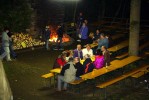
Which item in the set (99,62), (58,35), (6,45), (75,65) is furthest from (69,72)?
(58,35)

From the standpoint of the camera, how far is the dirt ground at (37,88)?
1482cm

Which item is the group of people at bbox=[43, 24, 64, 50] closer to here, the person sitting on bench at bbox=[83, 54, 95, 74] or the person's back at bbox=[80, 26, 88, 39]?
the person's back at bbox=[80, 26, 88, 39]

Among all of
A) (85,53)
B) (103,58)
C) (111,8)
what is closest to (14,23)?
(85,53)

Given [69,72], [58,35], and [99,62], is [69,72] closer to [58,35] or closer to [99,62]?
[99,62]

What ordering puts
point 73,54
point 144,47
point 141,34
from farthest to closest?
point 141,34
point 144,47
point 73,54

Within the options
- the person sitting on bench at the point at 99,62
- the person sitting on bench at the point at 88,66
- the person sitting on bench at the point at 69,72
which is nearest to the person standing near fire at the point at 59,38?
the person sitting on bench at the point at 99,62

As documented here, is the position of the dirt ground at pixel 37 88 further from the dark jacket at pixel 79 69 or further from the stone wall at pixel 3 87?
the stone wall at pixel 3 87

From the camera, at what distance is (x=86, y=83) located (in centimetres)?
1664

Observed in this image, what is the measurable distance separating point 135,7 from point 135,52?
2.45 metres

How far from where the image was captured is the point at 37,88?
51.9ft

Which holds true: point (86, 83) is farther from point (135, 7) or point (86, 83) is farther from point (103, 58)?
point (135, 7)

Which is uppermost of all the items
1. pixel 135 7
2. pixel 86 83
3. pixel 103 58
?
pixel 135 7

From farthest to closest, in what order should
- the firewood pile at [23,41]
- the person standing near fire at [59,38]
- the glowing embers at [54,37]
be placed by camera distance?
the glowing embers at [54,37], the person standing near fire at [59,38], the firewood pile at [23,41]

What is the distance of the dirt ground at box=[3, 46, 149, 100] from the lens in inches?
583
